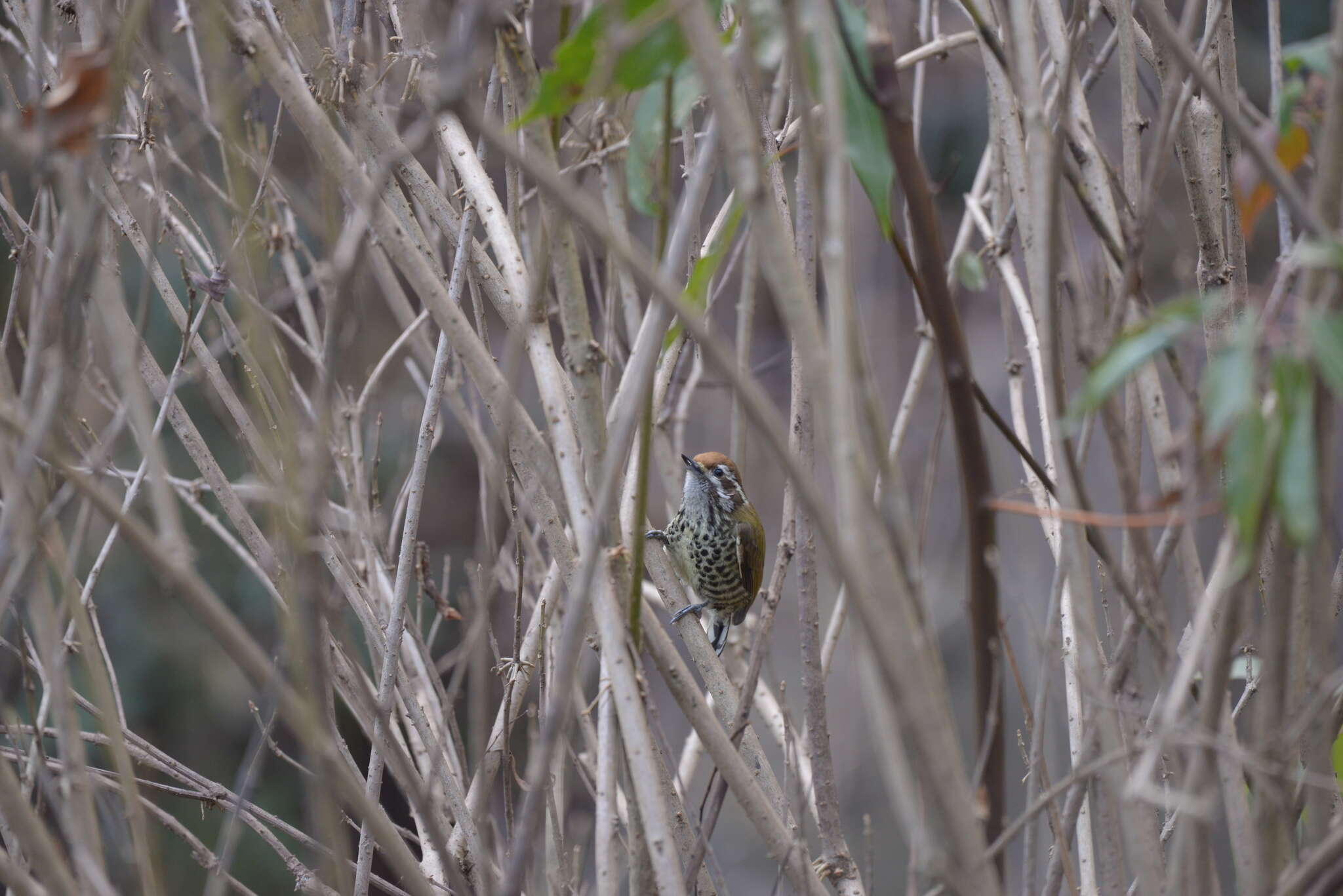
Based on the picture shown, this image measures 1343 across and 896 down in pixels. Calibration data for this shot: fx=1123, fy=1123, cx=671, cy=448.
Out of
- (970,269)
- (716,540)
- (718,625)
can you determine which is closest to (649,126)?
(970,269)

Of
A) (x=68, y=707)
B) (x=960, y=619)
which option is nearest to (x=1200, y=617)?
(x=68, y=707)

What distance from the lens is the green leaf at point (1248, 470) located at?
0.85 metres

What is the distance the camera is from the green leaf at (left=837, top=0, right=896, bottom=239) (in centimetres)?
114

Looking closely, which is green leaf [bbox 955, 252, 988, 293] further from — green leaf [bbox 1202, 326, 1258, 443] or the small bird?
green leaf [bbox 1202, 326, 1258, 443]

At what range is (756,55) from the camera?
3.63 ft

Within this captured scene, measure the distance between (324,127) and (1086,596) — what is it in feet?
3.49

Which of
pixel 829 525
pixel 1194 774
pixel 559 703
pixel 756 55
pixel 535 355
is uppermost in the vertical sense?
pixel 756 55

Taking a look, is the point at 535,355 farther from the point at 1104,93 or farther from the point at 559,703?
the point at 1104,93

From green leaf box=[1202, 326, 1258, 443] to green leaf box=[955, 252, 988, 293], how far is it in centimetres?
172

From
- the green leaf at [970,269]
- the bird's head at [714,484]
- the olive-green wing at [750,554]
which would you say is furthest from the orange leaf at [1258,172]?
the olive-green wing at [750,554]

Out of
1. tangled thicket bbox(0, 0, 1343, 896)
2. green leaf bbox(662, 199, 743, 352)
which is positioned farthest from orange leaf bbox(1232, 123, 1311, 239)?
green leaf bbox(662, 199, 743, 352)

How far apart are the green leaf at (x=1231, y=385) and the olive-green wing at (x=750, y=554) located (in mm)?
3314

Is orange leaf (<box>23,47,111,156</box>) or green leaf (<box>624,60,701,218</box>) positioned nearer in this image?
orange leaf (<box>23,47,111,156</box>)

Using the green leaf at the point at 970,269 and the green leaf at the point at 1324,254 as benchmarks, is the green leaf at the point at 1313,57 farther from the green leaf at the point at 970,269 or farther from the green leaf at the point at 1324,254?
the green leaf at the point at 970,269
